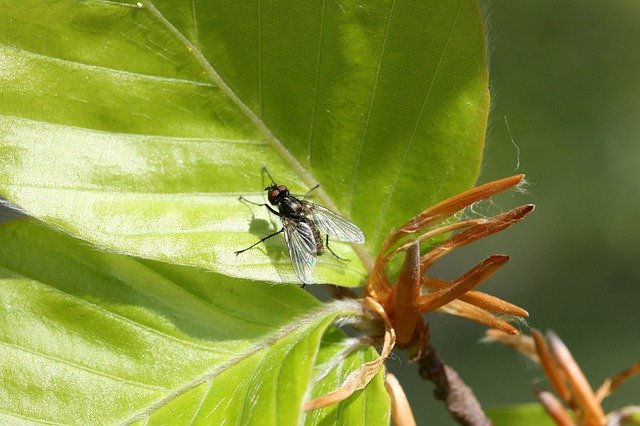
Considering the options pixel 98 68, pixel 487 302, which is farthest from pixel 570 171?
pixel 98 68

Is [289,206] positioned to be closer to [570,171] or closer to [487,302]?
[487,302]

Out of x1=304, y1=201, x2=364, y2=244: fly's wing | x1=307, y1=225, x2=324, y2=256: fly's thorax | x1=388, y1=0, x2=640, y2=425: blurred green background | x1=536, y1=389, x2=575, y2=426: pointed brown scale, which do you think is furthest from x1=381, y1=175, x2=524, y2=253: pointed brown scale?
x1=388, y1=0, x2=640, y2=425: blurred green background

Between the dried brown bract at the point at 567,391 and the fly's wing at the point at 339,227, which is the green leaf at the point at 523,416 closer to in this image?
the dried brown bract at the point at 567,391

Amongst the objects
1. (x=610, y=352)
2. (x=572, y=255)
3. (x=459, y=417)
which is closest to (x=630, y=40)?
(x=572, y=255)

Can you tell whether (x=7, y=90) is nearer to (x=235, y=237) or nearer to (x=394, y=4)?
(x=235, y=237)

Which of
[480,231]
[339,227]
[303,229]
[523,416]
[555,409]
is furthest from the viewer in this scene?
[523,416]

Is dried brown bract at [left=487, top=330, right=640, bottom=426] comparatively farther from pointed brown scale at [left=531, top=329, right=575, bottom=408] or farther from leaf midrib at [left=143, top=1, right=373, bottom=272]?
leaf midrib at [left=143, top=1, right=373, bottom=272]
